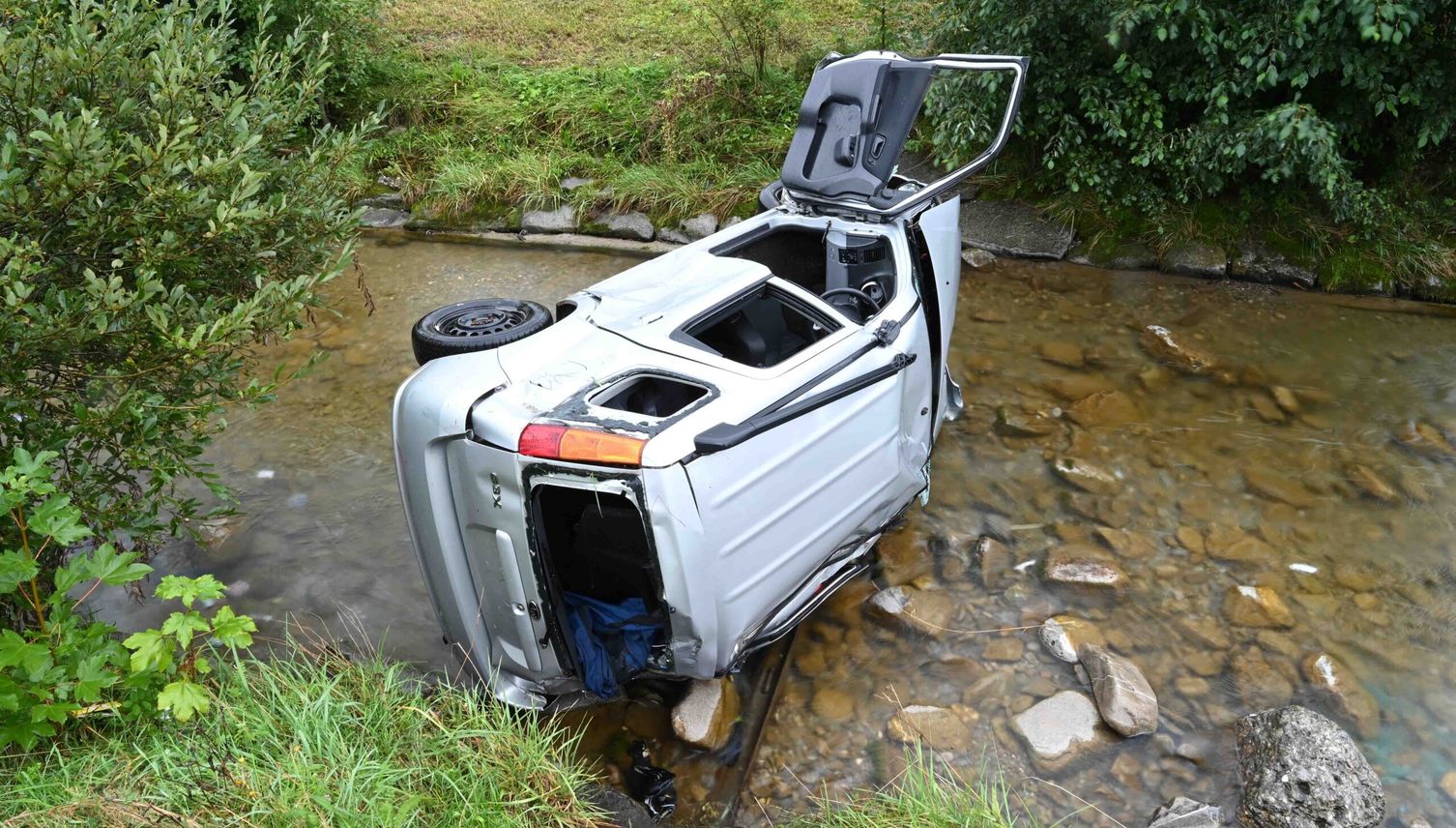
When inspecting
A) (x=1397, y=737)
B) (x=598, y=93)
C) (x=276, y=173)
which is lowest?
(x=1397, y=737)

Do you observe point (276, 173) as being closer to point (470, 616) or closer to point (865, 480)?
point (470, 616)

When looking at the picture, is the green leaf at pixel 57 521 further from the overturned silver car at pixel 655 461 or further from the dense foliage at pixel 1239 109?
the dense foliage at pixel 1239 109

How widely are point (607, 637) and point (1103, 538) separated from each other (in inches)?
105

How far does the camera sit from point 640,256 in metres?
8.48

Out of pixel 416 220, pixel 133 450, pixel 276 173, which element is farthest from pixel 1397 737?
pixel 416 220

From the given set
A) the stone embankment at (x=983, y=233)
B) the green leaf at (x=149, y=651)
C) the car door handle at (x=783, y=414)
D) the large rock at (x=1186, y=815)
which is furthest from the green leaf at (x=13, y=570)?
the stone embankment at (x=983, y=233)

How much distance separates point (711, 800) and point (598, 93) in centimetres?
760

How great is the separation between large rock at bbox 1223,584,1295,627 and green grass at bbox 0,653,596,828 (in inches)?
119

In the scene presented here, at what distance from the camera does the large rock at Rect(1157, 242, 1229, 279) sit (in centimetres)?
755

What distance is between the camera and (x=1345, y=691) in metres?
4.17

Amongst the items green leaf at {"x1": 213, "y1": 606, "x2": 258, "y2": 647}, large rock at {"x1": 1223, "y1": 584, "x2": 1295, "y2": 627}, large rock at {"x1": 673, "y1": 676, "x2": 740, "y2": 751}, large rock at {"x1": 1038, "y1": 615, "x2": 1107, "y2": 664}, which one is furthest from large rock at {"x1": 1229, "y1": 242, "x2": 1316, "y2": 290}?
green leaf at {"x1": 213, "y1": 606, "x2": 258, "y2": 647}

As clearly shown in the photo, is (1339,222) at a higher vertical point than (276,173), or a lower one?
lower

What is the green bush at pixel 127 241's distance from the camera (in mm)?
3305

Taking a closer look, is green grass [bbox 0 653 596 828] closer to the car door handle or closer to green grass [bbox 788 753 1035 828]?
green grass [bbox 788 753 1035 828]
